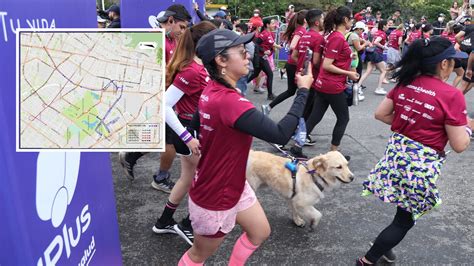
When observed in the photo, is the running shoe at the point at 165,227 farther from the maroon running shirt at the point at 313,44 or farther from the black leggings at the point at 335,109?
the maroon running shirt at the point at 313,44

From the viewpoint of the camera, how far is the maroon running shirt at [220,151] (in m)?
2.04

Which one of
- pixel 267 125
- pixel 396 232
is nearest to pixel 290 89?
pixel 396 232

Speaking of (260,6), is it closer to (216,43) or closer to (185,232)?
(185,232)

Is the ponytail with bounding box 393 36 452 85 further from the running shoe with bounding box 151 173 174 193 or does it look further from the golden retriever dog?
the running shoe with bounding box 151 173 174 193

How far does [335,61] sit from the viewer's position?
4.96m

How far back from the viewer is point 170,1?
5953mm

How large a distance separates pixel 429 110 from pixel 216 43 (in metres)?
1.38

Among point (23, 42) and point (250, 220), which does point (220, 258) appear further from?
point (23, 42)

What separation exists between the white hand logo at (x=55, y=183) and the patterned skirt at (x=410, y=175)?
1.95 m

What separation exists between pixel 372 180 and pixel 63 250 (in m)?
2.03

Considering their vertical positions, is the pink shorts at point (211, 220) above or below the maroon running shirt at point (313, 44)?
below

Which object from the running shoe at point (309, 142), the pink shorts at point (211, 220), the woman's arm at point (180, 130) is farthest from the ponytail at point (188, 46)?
the running shoe at point (309, 142)

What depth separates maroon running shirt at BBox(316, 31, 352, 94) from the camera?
4.89 metres

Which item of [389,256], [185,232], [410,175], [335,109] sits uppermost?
[410,175]
